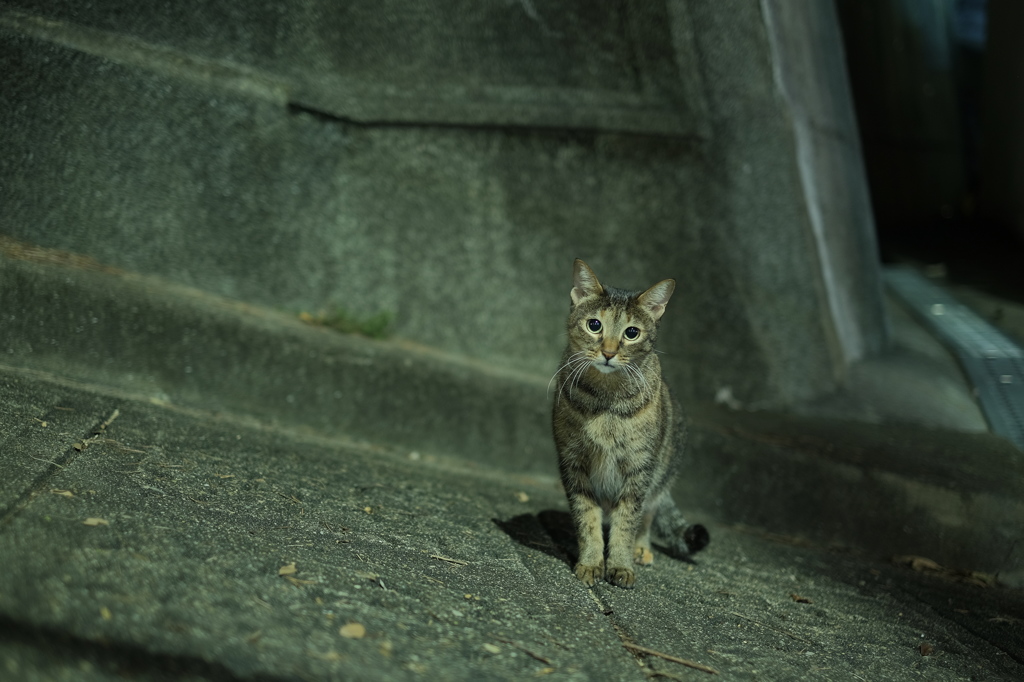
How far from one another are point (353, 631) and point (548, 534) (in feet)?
5.42

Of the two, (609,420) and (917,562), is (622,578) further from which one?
(917,562)

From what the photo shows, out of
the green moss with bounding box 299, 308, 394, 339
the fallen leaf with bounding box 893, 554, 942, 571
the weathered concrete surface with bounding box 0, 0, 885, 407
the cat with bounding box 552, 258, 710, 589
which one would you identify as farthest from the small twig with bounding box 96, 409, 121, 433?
the fallen leaf with bounding box 893, 554, 942, 571

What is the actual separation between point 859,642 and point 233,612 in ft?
7.70

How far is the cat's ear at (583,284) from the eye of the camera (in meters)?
3.50

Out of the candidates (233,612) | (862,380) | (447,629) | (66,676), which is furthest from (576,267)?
(862,380)

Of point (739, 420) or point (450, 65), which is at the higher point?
point (450, 65)

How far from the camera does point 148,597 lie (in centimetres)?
220

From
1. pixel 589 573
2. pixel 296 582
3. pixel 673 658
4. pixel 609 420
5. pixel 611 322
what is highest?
pixel 611 322

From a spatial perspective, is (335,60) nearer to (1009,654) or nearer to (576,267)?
(576,267)

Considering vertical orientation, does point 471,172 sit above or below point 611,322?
above

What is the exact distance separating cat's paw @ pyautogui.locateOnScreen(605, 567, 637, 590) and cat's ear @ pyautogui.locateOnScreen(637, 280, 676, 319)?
3.57ft

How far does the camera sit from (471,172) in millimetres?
5137

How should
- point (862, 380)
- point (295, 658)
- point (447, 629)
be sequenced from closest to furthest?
point (295, 658)
point (447, 629)
point (862, 380)

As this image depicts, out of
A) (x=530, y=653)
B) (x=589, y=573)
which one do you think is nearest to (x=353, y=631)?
(x=530, y=653)
